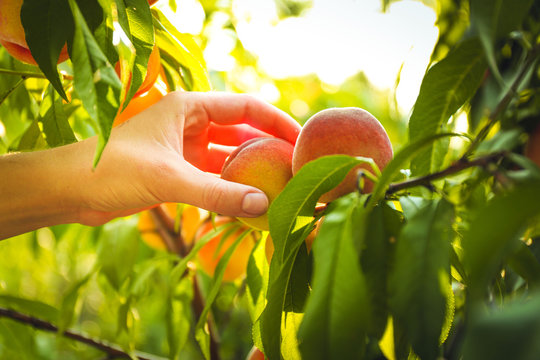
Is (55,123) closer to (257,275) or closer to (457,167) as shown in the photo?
(257,275)

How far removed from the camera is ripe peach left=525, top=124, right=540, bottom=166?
77 centimetres

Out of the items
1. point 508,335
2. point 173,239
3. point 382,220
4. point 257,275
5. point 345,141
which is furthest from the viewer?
point 173,239

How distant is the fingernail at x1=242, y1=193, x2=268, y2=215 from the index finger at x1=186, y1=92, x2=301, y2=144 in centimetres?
26

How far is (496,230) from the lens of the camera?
0.26 metres

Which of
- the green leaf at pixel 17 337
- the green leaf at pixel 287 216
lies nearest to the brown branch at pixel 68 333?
the green leaf at pixel 17 337

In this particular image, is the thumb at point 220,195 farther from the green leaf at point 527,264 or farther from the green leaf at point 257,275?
the green leaf at point 527,264

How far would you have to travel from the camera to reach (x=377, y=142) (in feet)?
1.94

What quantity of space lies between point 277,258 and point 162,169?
0.28 m

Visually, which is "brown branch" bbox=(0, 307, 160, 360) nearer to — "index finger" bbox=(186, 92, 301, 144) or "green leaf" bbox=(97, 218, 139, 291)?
"green leaf" bbox=(97, 218, 139, 291)

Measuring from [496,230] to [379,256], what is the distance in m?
0.15

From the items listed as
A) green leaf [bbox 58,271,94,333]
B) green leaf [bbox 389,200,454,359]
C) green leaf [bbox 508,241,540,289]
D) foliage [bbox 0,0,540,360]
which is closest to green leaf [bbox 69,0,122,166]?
foliage [bbox 0,0,540,360]

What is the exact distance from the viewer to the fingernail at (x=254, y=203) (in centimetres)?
60

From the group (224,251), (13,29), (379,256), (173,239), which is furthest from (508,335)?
(173,239)

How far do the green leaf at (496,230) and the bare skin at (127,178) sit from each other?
0.38 metres
